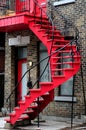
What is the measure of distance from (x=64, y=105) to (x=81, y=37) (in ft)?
8.81

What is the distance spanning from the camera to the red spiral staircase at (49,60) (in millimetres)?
13094

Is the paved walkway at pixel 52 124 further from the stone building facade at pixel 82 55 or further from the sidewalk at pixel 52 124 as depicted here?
the stone building facade at pixel 82 55

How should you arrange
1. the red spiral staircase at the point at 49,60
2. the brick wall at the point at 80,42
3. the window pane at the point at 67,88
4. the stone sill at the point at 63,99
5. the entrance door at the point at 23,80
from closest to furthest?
the red spiral staircase at the point at 49,60 → the brick wall at the point at 80,42 → the stone sill at the point at 63,99 → the window pane at the point at 67,88 → the entrance door at the point at 23,80

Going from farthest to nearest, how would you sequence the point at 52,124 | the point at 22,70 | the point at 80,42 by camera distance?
1. the point at 22,70
2. the point at 80,42
3. the point at 52,124

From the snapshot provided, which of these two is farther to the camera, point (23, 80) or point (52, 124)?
point (23, 80)

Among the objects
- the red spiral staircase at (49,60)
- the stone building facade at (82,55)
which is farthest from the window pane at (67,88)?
the red spiral staircase at (49,60)

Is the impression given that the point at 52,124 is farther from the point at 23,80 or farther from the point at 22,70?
the point at 22,70

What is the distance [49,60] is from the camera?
13797mm

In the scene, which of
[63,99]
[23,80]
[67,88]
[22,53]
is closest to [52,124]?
[63,99]

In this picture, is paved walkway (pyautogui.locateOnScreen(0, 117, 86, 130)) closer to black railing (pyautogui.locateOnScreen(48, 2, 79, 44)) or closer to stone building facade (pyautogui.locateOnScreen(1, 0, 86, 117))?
stone building facade (pyautogui.locateOnScreen(1, 0, 86, 117))

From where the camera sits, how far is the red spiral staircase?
1309 cm

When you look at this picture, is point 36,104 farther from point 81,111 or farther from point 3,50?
point 3,50

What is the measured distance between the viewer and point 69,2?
15.4 metres

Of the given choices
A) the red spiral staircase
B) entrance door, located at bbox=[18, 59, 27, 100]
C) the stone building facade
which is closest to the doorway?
entrance door, located at bbox=[18, 59, 27, 100]
